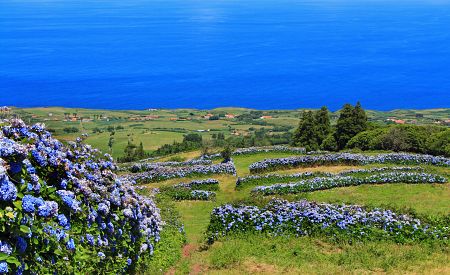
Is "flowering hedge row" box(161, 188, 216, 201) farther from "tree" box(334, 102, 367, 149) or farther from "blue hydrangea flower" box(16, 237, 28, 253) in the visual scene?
"tree" box(334, 102, 367, 149)

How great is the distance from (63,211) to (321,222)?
10.3 meters

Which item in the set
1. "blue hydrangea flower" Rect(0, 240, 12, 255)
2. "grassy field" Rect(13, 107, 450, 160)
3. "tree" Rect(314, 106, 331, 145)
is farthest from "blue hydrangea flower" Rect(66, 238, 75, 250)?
"grassy field" Rect(13, 107, 450, 160)

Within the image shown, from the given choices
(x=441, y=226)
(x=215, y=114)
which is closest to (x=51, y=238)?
(x=441, y=226)

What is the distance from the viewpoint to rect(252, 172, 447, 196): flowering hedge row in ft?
79.5

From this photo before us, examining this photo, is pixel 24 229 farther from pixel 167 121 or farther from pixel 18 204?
pixel 167 121

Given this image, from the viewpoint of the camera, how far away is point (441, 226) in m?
16.0

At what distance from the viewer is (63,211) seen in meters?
8.32

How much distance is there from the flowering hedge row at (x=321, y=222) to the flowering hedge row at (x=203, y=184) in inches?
370

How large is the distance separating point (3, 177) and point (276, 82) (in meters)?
190

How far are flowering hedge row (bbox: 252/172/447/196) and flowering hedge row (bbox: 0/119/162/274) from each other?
40.1 feet

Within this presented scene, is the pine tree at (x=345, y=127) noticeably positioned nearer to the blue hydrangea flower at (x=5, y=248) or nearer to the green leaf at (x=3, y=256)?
the blue hydrangea flower at (x=5, y=248)

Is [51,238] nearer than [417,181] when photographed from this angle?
Yes

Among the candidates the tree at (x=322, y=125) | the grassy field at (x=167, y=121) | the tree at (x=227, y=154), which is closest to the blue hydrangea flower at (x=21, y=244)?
the tree at (x=227, y=154)

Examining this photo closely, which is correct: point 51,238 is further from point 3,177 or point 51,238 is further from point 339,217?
point 339,217
